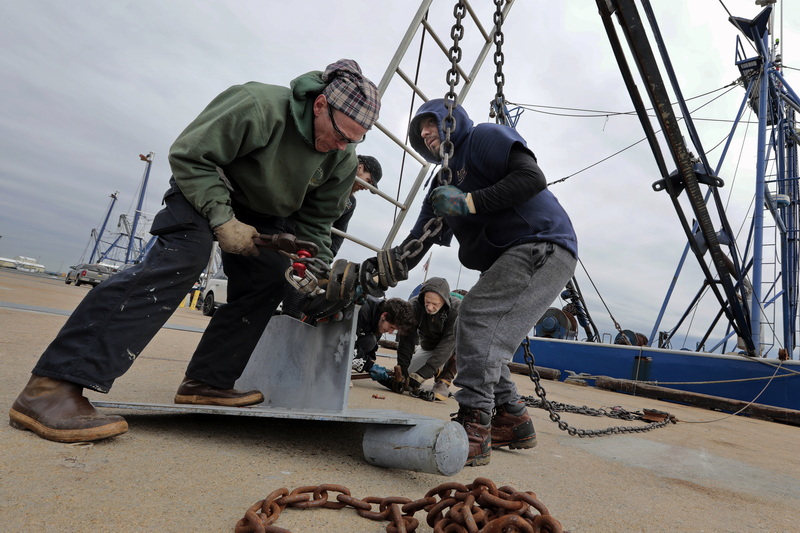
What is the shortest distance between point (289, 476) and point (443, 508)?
20.3 inches

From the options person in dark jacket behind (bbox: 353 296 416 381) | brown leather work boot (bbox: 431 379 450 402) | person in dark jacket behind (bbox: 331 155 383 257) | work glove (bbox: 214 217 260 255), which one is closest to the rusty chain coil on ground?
work glove (bbox: 214 217 260 255)

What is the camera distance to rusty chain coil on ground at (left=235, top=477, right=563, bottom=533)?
3.28ft

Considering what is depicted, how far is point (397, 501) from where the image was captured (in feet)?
3.83

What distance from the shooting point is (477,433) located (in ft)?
6.33

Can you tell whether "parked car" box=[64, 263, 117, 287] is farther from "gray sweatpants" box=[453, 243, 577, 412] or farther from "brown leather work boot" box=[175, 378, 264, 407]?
"gray sweatpants" box=[453, 243, 577, 412]

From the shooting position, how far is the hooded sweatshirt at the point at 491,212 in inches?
85.0

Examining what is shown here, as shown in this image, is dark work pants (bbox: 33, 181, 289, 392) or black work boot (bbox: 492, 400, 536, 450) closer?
dark work pants (bbox: 33, 181, 289, 392)

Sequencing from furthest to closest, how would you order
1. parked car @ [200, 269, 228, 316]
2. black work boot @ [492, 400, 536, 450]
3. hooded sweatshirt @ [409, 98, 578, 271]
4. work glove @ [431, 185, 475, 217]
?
parked car @ [200, 269, 228, 316] → black work boot @ [492, 400, 536, 450] → hooded sweatshirt @ [409, 98, 578, 271] → work glove @ [431, 185, 475, 217]

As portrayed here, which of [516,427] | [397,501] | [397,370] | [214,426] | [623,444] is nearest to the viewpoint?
[397,501]

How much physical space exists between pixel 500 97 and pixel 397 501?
2.17m

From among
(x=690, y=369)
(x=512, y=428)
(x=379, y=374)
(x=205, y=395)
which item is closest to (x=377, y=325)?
(x=379, y=374)

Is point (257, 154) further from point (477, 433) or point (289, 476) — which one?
point (477, 433)

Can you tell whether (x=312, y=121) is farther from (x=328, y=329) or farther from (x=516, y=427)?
(x=516, y=427)

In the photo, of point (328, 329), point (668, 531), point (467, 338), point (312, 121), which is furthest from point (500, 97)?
point (668, 531)
